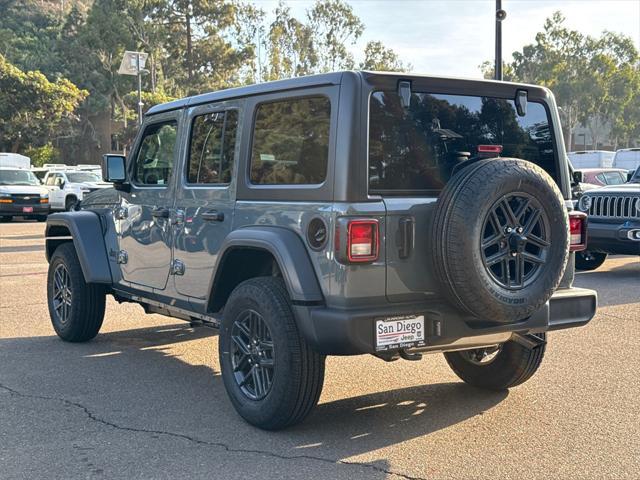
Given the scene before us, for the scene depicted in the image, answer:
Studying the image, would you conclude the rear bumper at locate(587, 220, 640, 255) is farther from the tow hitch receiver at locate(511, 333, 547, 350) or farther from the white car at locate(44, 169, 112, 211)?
the white car at locate(44, 169, 112, 211)

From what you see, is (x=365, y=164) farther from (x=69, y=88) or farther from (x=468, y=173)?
(x=69, y=88)

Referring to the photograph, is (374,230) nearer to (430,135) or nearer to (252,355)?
(430,135)

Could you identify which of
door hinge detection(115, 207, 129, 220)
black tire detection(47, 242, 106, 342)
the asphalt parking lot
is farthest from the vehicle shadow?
door hinge detection(115, 207, 129, 220)

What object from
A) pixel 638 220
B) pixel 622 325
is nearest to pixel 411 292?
pixel 622 325

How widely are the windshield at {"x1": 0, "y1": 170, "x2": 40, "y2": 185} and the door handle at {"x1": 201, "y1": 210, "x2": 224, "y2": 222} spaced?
2093 centimetres

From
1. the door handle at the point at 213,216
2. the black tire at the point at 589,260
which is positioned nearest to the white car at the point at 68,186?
the black tire at the point at 589,260

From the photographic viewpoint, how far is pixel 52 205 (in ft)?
82.5

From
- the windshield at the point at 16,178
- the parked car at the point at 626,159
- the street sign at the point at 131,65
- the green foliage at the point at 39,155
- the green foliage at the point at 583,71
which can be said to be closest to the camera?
the windshield at the point at 16,178

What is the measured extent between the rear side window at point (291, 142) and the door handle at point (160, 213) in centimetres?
108

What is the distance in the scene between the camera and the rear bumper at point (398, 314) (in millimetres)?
3936

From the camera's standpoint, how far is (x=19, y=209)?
23.2 metres

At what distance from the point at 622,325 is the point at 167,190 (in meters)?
4.74

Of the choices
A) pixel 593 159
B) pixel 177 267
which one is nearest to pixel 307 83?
pixel 177 267

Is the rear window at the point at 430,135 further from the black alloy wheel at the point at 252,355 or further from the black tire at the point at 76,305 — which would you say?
the black tire at the point at 76,305
